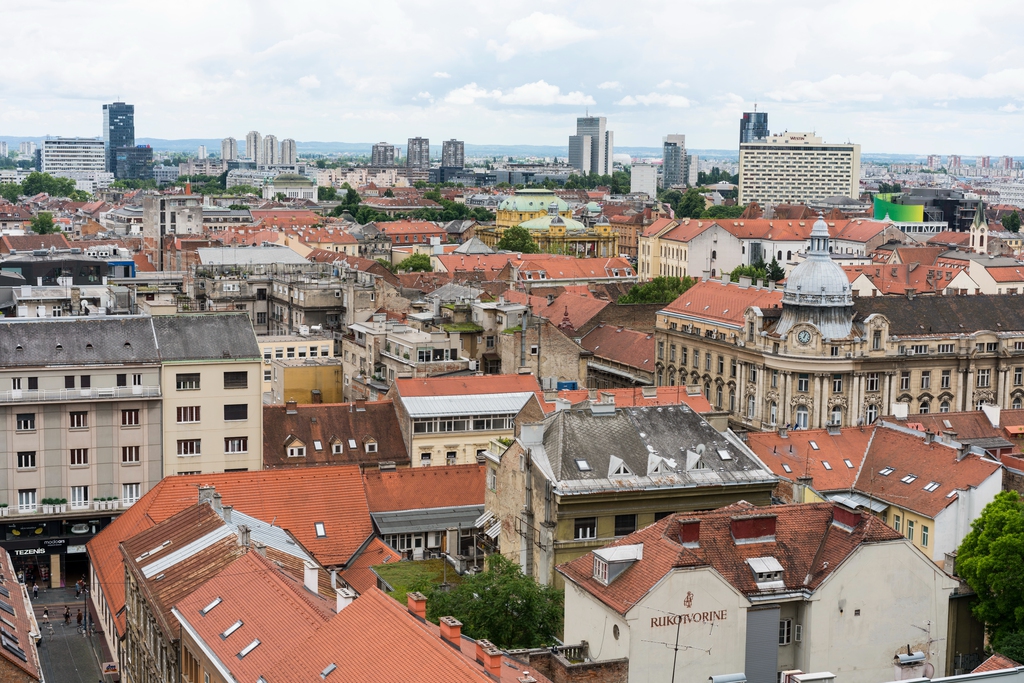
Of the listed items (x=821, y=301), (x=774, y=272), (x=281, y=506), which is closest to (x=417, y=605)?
(x=281, y=506)

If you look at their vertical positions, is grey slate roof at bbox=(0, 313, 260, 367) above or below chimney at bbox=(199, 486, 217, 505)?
above

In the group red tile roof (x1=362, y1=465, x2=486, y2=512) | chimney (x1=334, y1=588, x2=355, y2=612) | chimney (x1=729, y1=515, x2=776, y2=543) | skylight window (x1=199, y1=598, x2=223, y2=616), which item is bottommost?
red tile roof (x1=362, y1=465, x2=486, y2=512)

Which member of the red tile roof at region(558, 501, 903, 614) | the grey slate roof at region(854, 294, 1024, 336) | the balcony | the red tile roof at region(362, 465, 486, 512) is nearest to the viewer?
the red tile roof at region(558, 501, 903, 614)

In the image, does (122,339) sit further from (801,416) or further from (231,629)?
(801,416)

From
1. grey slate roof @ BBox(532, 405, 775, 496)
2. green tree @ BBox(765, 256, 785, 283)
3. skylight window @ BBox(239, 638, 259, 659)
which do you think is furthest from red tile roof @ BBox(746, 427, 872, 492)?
green tree @ BBox(765, 256, 785, 283)

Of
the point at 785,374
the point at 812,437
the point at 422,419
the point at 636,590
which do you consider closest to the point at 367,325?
the point at 422,419

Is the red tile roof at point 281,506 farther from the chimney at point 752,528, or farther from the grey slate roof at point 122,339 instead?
the chimney at point 752,528

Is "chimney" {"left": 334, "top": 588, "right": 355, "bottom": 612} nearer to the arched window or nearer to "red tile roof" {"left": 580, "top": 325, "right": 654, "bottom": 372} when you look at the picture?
the arched window

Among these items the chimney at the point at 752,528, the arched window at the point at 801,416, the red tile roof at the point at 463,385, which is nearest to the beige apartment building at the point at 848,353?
the arched window at the point at 801,416

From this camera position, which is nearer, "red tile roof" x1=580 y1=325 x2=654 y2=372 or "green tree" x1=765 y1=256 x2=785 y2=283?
"red tile roof" x1=580 y1=325 x2=654 y2=372
